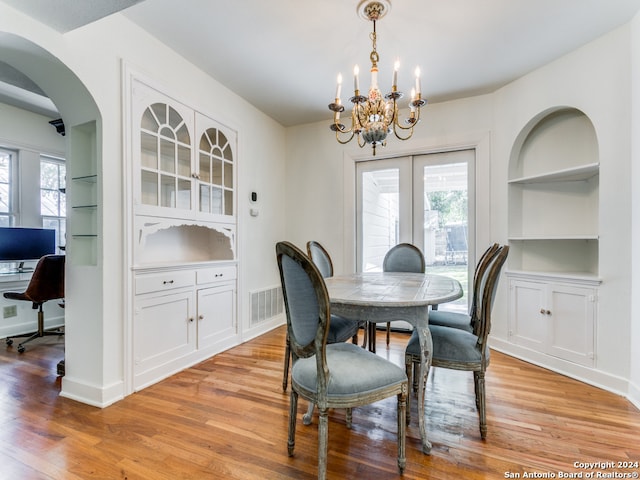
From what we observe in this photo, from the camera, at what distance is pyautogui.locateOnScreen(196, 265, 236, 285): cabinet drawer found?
9.27 ft

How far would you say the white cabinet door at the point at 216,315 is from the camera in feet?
9.34

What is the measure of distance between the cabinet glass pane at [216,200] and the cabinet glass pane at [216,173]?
0.08m

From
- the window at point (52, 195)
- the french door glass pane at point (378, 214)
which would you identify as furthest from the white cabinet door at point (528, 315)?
the window at point (52, 195)

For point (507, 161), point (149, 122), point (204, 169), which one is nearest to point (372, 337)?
point (204, 169)

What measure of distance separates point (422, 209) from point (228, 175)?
2260 mm

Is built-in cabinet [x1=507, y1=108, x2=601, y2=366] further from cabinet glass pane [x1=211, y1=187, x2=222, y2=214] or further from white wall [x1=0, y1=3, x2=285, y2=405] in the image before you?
white wall [x1=0, y1=3, x2=285, y2=405]

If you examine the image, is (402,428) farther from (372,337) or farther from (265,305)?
(265,305)

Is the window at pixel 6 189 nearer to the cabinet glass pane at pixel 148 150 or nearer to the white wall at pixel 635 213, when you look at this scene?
the cabinet glass pane at pixel 148 150

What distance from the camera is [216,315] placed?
9.92ft

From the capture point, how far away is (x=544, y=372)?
2.61m

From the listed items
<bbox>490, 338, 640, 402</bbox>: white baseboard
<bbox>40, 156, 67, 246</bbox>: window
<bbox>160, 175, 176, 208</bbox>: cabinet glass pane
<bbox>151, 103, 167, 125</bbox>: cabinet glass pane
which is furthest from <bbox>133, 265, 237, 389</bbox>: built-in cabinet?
<bbox>490, 338, 640, 402</bbox>: white baseboard

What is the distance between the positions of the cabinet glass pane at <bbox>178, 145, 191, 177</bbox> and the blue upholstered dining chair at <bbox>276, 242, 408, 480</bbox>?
70.7 inches

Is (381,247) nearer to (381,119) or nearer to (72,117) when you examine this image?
(381,119)

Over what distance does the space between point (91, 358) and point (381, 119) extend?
2535mm
